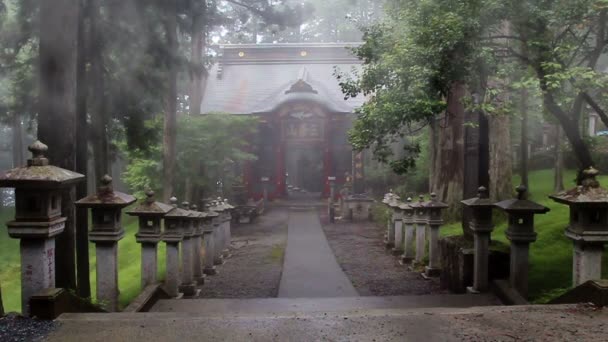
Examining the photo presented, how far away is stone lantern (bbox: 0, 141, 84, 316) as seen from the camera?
4.52m

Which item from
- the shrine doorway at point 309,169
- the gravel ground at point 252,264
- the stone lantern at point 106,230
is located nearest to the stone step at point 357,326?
the stone lantern at point 106,230

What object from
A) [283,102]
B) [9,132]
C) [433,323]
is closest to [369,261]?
[433,323]

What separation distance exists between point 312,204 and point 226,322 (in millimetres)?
19426

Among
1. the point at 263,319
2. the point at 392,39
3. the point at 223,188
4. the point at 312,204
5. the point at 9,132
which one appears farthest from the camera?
the point at 9,132

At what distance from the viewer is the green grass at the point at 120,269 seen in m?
10.2

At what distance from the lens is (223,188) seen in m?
20.4

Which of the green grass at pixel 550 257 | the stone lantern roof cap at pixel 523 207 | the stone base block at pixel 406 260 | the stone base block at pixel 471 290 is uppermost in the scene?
the stone lantern roof cap at pixel 523 207

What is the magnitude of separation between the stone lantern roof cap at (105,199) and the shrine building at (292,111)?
16.3 meters

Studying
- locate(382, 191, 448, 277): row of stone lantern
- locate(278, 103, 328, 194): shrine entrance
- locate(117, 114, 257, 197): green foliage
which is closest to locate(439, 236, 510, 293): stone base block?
locate(382, 191, 448, 277): row of stone lantern

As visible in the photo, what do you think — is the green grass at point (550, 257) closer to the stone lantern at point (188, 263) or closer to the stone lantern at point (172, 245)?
the stone lantern at point (172, 245)

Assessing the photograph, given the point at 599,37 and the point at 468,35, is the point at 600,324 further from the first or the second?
the point at 599,37

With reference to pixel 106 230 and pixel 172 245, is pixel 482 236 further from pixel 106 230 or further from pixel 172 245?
pixel 106 230

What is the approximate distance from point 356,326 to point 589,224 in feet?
8.52

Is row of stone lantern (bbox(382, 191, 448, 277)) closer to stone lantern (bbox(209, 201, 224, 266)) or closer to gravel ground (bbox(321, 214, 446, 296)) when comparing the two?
gravel ground (bbox(321, 214, 446, 296))
